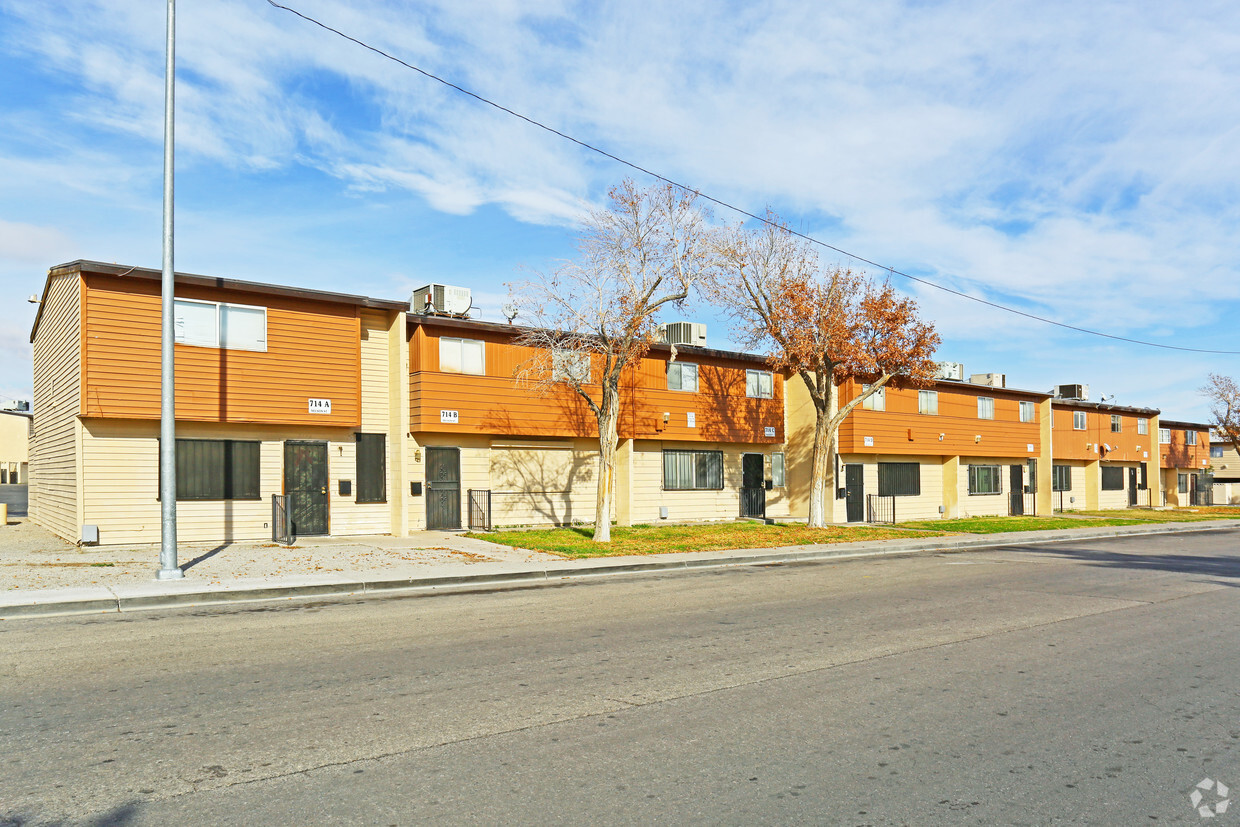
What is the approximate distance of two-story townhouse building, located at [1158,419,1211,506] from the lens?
188ft

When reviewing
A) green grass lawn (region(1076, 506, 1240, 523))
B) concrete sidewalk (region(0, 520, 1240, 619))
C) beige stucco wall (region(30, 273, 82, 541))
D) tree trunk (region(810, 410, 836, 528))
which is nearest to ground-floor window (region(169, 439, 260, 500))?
concrete sidewalk (region(0, 520, 1240, 619))

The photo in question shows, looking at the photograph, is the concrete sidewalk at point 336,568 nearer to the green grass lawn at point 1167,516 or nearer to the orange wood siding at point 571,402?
the orange wood siding at point 571,402

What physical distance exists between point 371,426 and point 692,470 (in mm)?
11381

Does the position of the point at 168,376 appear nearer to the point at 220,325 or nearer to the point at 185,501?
the point at 220,325

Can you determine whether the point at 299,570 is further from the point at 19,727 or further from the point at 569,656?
the point at 19,727

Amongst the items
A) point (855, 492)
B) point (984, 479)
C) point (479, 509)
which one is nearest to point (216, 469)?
point (479, 509)

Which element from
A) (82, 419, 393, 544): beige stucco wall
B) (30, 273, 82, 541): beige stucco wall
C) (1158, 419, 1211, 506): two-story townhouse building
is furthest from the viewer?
(1158, 419, 1211, 506): two-story townhouse building

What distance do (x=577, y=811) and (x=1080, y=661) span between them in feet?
19.2

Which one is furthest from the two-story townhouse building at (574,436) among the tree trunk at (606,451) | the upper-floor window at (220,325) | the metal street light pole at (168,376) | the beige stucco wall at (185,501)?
the metal street light pole at (168,376)

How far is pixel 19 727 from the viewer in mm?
5969

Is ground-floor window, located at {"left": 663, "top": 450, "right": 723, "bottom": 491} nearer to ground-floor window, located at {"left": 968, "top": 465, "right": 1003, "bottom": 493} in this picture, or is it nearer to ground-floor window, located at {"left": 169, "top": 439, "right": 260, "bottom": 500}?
ground-floor window, located at {"left": 169, "top": 439, "right": 260, "bottom": 500}

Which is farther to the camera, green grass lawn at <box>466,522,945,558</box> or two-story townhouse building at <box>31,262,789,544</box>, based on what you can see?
green grass lawn at <box>466,522,945,558</box>

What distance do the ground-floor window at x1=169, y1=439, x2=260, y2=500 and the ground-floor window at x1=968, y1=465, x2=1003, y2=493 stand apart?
31678mm

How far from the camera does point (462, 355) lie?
24.0m
